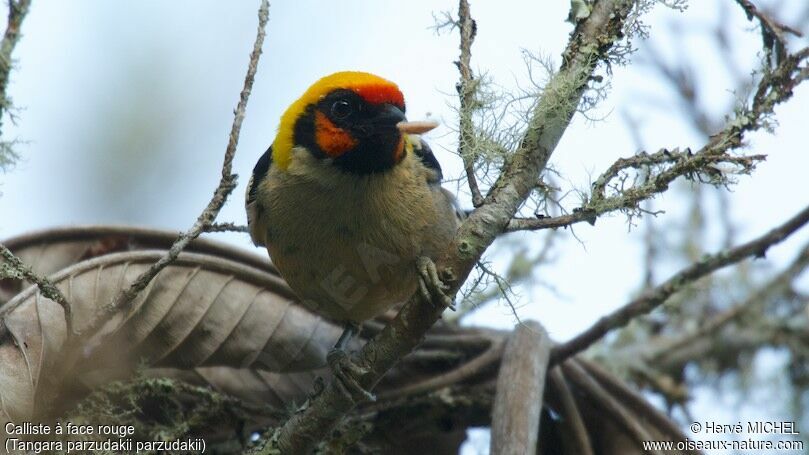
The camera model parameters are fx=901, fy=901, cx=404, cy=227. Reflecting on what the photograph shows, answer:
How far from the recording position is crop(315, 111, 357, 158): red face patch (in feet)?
11.1

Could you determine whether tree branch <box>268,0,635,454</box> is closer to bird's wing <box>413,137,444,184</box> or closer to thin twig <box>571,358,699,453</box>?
bird's wing <box>413,137,444,184</box>

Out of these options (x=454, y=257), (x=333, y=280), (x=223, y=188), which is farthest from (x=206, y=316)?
(x=454, y=257)

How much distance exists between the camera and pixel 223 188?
262cm

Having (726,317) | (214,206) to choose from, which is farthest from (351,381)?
(726,317)

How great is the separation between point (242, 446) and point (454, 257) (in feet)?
4.21

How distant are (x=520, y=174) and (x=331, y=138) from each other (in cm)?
116

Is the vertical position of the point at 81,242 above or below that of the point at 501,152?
below

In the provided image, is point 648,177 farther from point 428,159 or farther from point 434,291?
point 428,159

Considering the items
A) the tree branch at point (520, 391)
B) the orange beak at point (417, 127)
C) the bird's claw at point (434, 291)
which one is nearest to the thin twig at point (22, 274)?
the bird's claw at point (434, 291)

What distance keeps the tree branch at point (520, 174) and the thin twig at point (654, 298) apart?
3.35ft

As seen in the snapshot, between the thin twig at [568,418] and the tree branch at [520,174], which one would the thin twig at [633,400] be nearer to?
the thin twig at [568,418]

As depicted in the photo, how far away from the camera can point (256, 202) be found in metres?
3.60

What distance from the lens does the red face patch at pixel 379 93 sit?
11.0 feet

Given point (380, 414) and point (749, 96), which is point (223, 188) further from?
point (749, 96)
